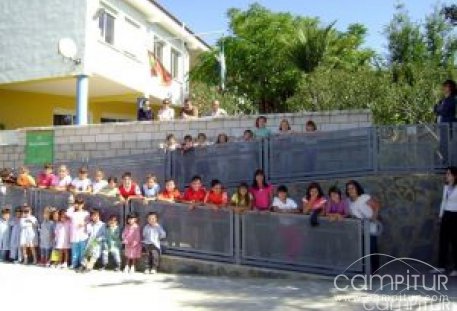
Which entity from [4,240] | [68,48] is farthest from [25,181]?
[68,48]

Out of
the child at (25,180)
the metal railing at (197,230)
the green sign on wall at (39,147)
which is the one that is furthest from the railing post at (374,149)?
the green sign on wall at (39,147)

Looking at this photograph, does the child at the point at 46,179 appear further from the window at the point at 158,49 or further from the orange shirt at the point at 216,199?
the window at the point at 158,49

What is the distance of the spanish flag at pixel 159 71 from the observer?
75.8 feet

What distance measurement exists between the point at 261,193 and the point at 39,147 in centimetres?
700

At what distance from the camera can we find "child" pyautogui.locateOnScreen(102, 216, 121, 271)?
37.0ft

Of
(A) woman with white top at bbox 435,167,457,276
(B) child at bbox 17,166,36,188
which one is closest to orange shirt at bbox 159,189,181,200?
(B) child at bbox 17,166,36,188

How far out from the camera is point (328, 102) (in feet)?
65.1

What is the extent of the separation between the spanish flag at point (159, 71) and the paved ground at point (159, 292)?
13177mm

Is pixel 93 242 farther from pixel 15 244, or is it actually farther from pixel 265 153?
pixel 265 153

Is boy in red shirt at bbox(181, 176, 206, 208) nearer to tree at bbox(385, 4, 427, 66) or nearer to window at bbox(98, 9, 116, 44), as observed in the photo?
window at bbox(98, 9, 116, 44)

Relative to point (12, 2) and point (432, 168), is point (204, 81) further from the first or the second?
point (432, 168)

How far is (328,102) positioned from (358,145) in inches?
320

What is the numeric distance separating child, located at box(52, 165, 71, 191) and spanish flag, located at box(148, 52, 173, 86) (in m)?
10.3

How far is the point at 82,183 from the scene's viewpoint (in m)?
12.8
